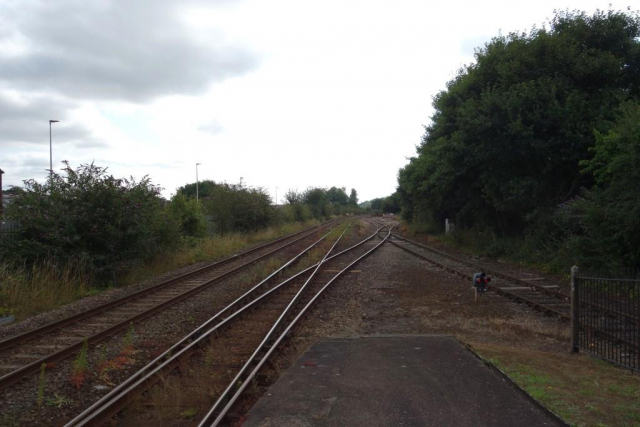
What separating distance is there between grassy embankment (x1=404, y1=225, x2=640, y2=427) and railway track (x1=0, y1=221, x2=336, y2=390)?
6373 millimetres

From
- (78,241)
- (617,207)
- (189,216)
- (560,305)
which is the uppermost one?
(617,207)

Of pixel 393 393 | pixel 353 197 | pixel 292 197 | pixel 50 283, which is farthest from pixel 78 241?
pixel 353 197

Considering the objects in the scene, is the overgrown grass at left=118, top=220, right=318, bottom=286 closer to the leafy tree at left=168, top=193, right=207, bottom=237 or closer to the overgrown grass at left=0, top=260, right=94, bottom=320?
the leafy tree at left=168, top=193, right=207, bottom=237

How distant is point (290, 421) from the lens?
4840 millimetres

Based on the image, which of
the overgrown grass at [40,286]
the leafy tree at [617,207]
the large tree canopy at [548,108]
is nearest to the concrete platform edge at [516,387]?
the leafy tree at [617,207]

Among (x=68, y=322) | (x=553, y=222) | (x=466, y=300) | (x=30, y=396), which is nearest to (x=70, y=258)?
(x=68, y=322)

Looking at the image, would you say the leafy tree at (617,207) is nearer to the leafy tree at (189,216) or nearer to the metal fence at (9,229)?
the metal fence at (9,229)

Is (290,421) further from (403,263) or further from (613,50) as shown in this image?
(613,50)

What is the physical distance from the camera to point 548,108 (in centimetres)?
1880

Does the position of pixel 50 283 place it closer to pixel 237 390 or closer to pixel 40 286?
pixel 40 286

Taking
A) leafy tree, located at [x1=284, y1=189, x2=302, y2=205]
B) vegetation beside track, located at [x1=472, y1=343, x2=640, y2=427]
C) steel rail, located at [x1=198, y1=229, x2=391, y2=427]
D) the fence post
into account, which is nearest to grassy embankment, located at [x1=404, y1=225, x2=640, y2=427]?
vegetation beside track, located at [x1=472, y1=343, x2=640, y2=427]

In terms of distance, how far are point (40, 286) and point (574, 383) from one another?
1209cm

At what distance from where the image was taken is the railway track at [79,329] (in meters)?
7.41

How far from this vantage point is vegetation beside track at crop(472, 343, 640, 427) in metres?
4.83
